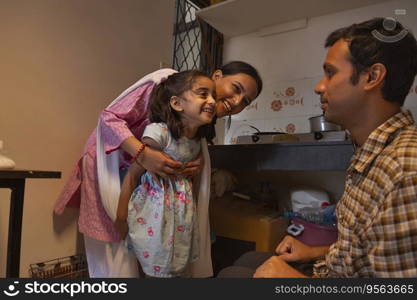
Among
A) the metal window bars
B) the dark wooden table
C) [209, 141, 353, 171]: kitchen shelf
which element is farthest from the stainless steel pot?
the dark wooden table

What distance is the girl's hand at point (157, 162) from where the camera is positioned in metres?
0.82

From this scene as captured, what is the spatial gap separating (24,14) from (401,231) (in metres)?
1.36

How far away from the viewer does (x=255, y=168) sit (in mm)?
1205

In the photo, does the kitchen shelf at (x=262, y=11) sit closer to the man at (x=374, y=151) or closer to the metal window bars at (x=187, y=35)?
the metal window bars at (x=187, y=35)

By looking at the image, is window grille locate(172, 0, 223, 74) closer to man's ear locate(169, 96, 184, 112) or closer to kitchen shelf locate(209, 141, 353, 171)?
kitchen shelf locate(209, 141, 353, 171)

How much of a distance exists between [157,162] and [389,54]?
0.63 metres

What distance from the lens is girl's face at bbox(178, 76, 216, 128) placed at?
88cm

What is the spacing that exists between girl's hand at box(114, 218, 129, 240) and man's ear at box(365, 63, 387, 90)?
2.60ft

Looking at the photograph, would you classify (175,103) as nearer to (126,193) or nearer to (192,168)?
(192,168)

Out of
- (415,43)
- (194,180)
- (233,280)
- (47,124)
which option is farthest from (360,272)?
(47,124)

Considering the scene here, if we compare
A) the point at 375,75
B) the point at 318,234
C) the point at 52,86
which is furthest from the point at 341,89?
the point at 52,86

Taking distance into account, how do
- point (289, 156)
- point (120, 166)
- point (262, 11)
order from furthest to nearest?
point (262, 11), point (289, 156), point (120, 166)

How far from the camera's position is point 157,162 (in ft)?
2.69

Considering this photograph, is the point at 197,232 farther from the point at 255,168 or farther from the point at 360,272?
the point at 360,272
